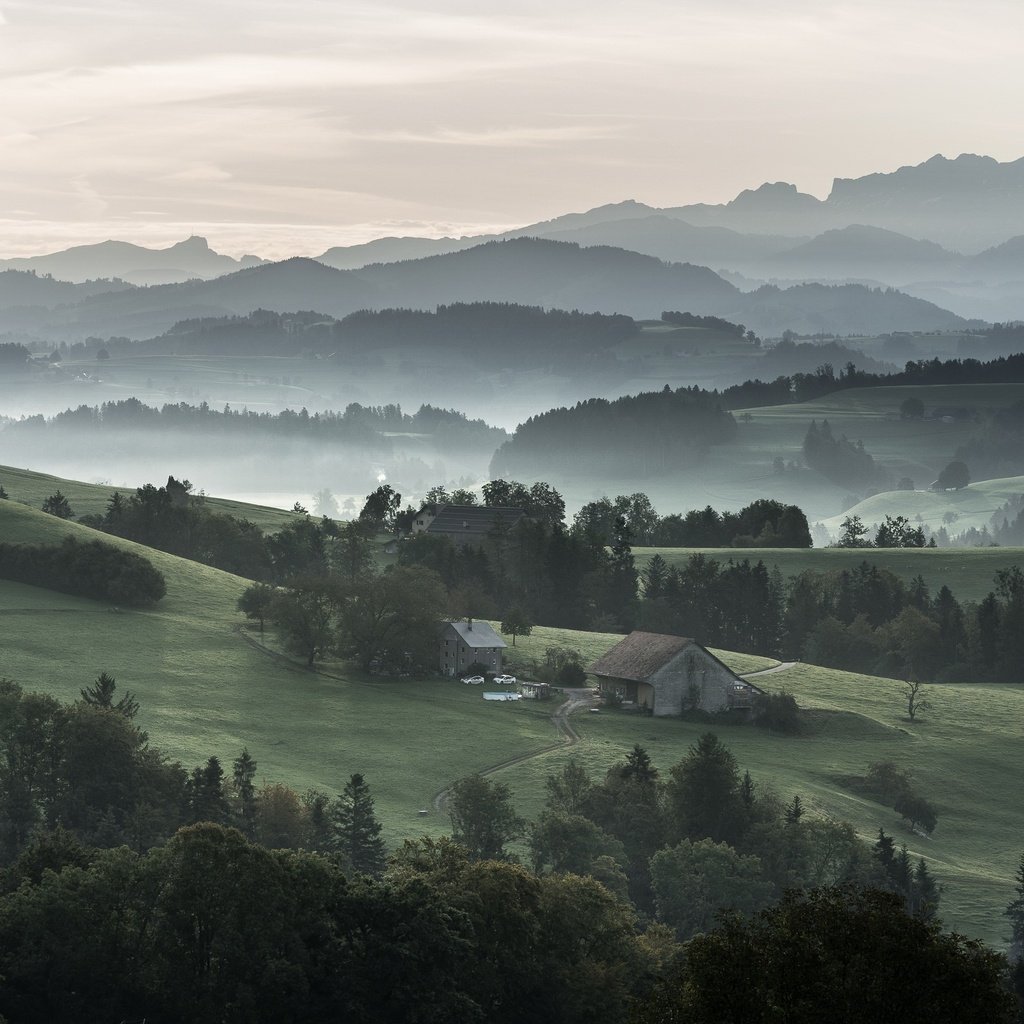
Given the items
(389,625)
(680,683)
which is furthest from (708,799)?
(389,625)

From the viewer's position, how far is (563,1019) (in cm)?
4859

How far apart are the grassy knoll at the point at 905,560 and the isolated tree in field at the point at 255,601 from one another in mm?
55891

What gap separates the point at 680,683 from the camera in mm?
102438

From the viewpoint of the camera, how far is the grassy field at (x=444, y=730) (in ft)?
261

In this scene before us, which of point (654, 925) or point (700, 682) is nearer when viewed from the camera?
point (654, 925)

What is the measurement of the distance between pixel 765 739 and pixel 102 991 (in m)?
55.8

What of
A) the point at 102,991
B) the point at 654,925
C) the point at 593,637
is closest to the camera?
the point at 102,991

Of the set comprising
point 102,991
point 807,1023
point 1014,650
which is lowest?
point 102,991

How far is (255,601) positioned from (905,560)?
2946 inches

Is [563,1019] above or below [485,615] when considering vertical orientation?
below

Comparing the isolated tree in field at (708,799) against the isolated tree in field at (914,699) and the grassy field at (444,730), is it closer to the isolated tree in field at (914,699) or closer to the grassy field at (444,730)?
the grassy field at (444,730)

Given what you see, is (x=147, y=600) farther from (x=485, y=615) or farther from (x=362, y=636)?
(x=485, y=615)

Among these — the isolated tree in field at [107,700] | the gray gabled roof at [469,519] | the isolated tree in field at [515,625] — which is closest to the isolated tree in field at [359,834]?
the isolated tree in field at [107,700]

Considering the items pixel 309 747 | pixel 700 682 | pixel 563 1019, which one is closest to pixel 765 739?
pixel 700 682
